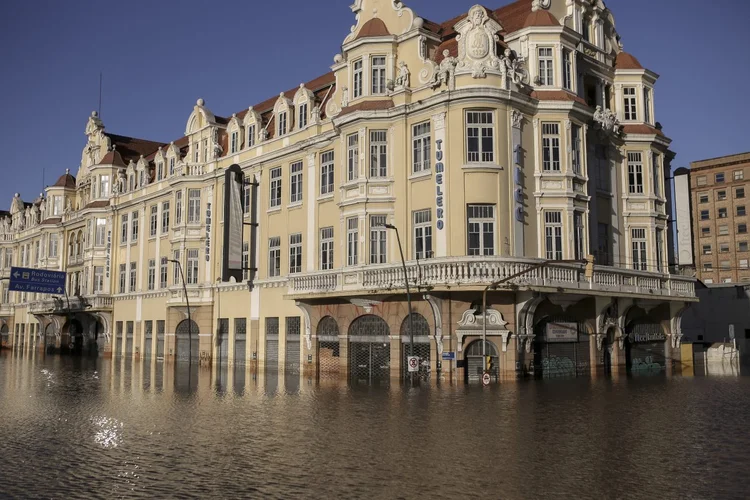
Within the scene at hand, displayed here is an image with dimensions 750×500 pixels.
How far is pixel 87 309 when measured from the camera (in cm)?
6919

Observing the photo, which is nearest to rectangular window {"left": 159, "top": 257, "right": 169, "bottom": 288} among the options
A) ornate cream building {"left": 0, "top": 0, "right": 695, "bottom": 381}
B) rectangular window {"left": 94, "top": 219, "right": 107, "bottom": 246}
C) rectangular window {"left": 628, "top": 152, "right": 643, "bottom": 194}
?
ornate cream building {"left": 0, "top": 0, "right": 695, "bottom": 381}

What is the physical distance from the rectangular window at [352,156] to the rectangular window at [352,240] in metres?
2.44

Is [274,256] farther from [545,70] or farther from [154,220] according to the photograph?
[545,70]

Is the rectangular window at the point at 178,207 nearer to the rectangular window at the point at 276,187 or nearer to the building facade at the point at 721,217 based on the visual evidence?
the rectangular window at the point at 276,187

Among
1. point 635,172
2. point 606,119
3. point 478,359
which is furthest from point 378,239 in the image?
point 635,172

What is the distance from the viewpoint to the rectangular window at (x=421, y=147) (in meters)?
38.5

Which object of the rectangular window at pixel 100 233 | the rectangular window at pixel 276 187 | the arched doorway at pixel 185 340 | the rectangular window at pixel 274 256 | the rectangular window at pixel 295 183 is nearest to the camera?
the rectangular window at pixel 295 183

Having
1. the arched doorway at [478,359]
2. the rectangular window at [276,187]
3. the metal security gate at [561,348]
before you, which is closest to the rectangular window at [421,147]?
the arched doorway at [478,359]

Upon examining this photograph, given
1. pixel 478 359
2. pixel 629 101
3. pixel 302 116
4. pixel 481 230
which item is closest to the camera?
pixel 478 359

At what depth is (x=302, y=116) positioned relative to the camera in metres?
47.8

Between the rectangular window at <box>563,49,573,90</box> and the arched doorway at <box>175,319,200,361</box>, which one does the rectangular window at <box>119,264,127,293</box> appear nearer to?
the arched doorway at <box>175,319,200,361</box>

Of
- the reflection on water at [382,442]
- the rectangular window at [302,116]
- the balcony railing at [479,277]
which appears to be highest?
the rectangular window at [302,116]

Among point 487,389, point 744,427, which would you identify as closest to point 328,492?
point 744,427

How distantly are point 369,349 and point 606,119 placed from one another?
737 inches
